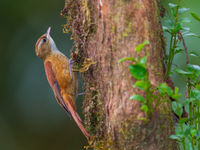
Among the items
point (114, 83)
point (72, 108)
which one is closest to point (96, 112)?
point (114, 83)

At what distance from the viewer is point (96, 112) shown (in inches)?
102

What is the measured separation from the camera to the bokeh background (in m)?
6.97

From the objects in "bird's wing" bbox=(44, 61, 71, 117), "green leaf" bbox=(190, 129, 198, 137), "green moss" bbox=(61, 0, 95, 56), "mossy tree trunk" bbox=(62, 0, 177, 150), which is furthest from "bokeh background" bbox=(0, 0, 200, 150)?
"green leaf" bbox=(190, 129, 198, 137)

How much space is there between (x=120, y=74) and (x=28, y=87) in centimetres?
521

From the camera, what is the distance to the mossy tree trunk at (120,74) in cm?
222

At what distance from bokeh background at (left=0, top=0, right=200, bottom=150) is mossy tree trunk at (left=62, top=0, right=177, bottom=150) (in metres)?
4.33

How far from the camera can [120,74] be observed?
2.35 meters

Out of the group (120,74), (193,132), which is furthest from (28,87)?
(193,132)

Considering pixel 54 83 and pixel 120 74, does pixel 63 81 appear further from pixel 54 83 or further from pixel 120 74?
pixel 120 74

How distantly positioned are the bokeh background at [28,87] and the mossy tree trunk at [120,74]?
4.33 metres

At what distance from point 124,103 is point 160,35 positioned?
67cm

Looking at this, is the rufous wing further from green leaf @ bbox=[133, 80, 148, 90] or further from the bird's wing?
green leaf @ bbox=[133, 80, 148, 90]

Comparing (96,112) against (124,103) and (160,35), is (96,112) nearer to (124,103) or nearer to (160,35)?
(124,103)

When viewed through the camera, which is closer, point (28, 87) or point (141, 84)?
point (141, 84)
